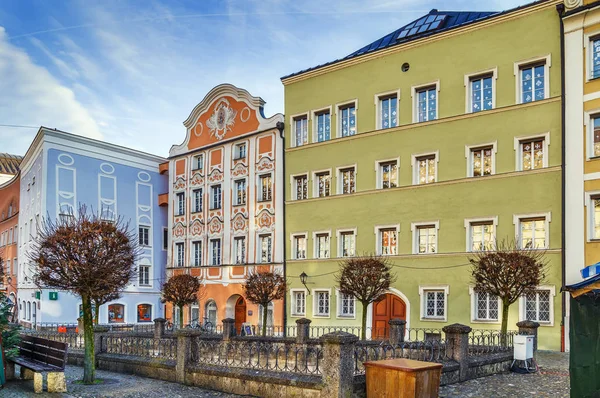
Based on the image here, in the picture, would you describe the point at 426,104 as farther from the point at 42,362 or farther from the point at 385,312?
the point at 42,362

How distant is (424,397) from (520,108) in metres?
15.6

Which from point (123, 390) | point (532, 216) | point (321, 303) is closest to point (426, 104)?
point (532, 216)

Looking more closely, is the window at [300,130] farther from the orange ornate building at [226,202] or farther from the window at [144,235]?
the window at [144,235]

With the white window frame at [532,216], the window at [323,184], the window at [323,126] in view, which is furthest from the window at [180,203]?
the white window frame at [532,216]

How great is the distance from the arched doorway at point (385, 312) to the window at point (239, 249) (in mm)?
8751

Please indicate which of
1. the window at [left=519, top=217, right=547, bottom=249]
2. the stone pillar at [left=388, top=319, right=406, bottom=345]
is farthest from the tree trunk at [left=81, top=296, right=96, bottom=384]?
the window at [left=519, top=217, right=547, bottom=249]

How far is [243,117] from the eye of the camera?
32.8m

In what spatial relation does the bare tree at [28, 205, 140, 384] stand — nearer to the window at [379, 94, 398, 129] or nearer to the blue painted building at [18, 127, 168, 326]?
the window at [379, 94, 398, 129]

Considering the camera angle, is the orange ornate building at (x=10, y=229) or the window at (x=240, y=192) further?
the orange ornate building at (x=10, y=229)

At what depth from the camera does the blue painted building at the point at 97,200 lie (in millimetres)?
34531

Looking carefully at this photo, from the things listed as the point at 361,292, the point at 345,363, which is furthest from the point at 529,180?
the point at 345,363

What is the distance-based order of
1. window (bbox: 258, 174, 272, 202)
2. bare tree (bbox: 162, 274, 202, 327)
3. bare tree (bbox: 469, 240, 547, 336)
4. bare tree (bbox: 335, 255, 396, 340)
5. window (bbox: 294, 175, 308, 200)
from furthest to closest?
window (bbox: 258, 174, 272, 202) → bare tree (bbox: 162, 274, 202, 327) → window (bbox: 294, 175, 308, 200) → bare tree (bbox: 335, 255, 396, 340) → bare tree (bbox: 469, 240, 547, 336)

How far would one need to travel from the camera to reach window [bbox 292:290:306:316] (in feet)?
94.3

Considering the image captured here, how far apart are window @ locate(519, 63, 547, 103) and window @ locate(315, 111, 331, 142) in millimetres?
9296
